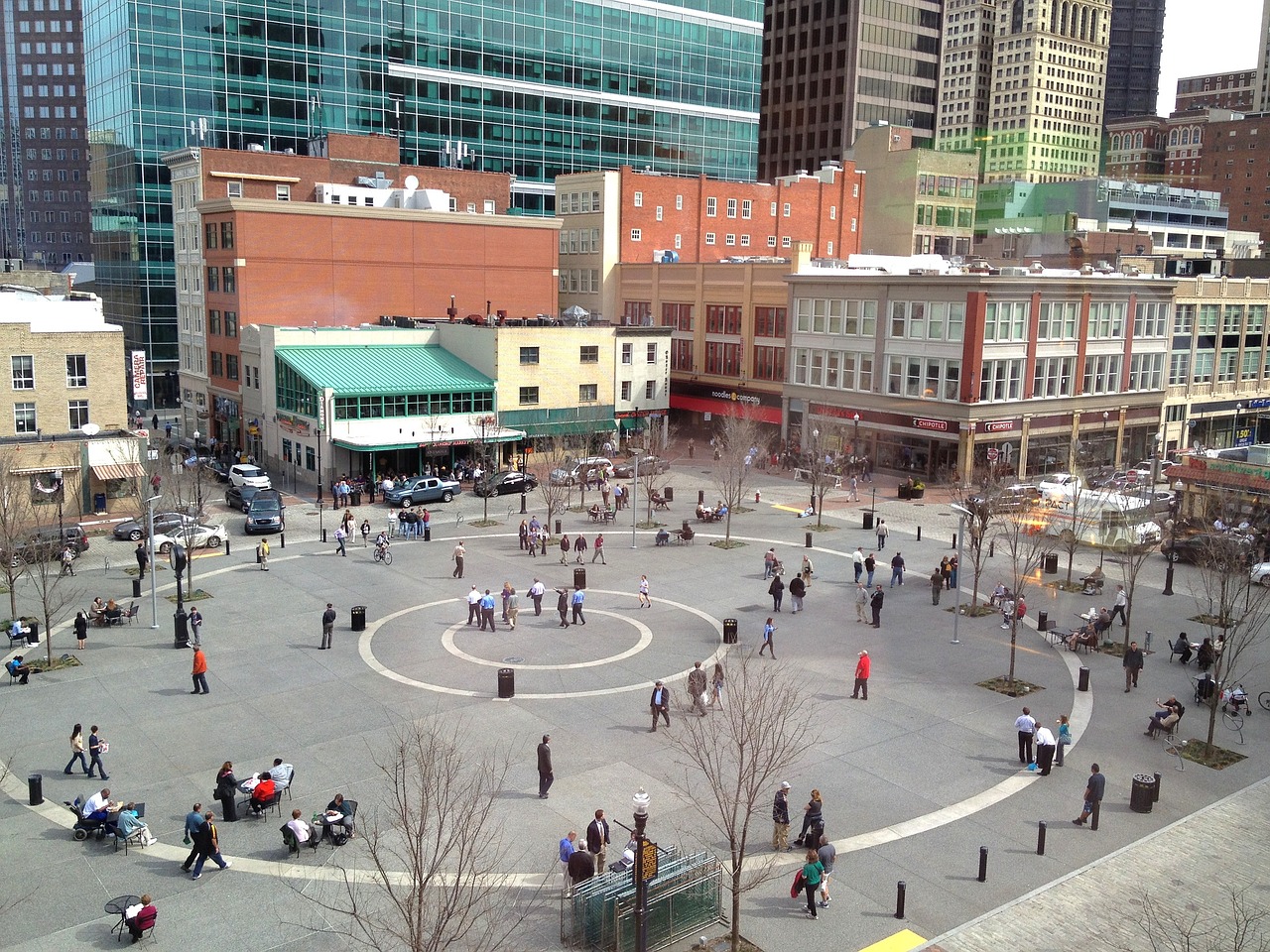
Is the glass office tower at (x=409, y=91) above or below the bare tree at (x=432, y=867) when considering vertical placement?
above

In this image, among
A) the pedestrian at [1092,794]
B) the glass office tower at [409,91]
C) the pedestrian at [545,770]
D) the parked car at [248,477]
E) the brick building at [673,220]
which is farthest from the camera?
the glass office tower at [409,91]

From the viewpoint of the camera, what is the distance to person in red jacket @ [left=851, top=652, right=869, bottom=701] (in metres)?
28.2

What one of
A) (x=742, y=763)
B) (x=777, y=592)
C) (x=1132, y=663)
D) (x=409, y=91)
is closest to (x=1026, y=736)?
(x=1132, y=663)

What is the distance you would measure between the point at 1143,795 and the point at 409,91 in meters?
93.3

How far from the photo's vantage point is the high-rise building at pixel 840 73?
454 feet

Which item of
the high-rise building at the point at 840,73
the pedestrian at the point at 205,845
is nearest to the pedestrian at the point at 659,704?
the pedestrian at the point at 205,845

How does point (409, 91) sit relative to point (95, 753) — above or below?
above

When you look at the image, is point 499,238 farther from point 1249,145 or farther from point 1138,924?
point 1249,145

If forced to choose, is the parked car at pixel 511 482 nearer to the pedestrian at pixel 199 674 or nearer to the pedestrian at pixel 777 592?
the pedestrian at pixel 777 592

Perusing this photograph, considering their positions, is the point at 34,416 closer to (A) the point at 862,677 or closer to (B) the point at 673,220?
(A) the point at 862,677

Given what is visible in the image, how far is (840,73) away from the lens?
13988cm

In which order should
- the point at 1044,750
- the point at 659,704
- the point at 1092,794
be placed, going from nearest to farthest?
1. the point at 1092,794
2. the point at 1044,750
3. the point at 659,704

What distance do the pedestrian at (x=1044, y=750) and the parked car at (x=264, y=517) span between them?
3390 centimetres

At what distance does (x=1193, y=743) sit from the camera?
85.9 feet
